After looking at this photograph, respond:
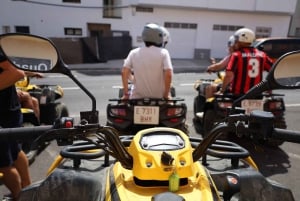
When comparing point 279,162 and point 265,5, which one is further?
point 265,5

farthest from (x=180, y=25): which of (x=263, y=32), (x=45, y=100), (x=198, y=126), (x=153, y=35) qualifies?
(x=153, y=35)

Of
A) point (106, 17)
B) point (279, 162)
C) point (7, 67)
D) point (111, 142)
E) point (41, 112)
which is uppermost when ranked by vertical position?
point (106, 17)

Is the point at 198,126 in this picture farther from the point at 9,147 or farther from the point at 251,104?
the point at 9,147

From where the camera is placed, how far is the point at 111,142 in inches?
62.7

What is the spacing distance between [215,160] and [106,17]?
21947mm

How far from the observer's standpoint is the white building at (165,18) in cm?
2150

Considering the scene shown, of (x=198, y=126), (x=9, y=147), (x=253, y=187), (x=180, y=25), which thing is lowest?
(x=198, y=126)

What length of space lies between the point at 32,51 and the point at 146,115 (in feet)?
9.09

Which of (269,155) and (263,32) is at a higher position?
(263,32)

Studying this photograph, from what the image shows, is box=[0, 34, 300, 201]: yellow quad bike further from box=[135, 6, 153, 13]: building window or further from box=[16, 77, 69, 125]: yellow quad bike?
box=[135, 6, 153, 13]: building window

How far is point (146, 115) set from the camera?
14.4ft

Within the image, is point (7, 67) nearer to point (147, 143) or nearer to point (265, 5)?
point (147, 143)

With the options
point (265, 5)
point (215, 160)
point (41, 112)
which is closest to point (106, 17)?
point (265, 5)

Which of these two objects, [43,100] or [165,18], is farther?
[165,18]
